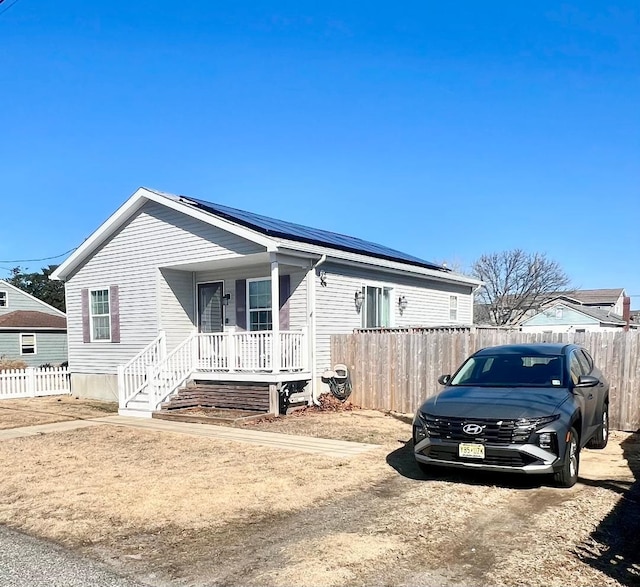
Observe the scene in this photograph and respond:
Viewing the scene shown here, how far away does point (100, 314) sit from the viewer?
57.3 feet

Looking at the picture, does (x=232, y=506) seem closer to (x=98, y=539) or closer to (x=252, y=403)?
(x=98, y=539)

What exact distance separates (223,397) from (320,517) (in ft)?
27.3

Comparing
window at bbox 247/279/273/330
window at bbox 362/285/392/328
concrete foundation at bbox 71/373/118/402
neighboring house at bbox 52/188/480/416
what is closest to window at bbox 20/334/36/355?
neighboring house at bbox 52/188/480/416

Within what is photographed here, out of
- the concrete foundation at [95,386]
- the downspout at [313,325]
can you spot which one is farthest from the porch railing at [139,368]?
the downspout at [313,325]

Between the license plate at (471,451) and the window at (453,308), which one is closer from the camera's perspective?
the license plate at (471,451)

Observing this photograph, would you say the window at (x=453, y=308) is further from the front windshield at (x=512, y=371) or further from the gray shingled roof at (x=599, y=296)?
the gray shingled roof at (x=599, y=296)

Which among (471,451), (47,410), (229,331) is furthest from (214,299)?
(471,451)

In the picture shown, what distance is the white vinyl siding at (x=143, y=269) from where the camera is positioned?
14523mm

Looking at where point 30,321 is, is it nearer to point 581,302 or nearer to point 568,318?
point 568,318

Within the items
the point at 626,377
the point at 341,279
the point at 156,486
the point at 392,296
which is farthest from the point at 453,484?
the point at 392,296

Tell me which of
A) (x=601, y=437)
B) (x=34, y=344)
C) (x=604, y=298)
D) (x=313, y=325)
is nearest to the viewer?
(x=601, y=437)

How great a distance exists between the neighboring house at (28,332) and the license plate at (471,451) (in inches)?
1326

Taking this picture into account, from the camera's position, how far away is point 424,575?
4152 millimetres

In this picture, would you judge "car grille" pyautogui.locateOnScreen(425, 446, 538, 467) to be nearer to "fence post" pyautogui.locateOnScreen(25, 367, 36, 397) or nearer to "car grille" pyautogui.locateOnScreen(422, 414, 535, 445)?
"car grille" pyautogui.locateOnScreen(422, 414, 535, 445)
